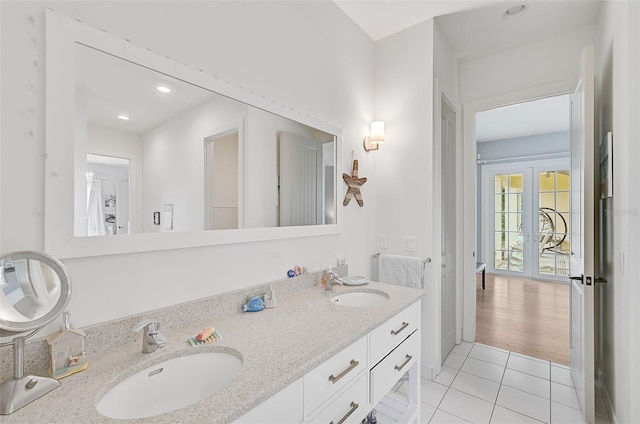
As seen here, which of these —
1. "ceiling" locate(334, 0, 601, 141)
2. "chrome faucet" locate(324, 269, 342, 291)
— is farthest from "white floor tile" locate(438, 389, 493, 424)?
"ceiling" locate(334, 0, 601, 141)

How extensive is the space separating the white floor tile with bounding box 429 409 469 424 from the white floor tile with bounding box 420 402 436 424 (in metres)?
0.02

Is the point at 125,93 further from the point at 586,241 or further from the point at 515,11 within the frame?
the point at 515,11

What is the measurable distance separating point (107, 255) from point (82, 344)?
0.28 m

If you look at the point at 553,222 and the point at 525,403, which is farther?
the point at 553,222

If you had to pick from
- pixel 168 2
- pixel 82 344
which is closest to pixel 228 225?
pixel 82 344

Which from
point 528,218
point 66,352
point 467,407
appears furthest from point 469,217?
point 528,218

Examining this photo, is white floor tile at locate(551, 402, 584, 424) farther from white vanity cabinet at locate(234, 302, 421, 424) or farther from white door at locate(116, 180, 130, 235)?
white door at locate(116, 180, 130, 235)

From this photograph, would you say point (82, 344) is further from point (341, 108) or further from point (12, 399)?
point (341, 108)

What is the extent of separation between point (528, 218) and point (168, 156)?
620cm

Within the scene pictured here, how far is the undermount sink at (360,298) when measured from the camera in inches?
69.3

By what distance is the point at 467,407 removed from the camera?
1906 mm

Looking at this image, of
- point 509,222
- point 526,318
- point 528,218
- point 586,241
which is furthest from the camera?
point 509,222

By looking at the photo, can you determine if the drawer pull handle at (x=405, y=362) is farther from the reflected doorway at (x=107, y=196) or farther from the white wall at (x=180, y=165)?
the reflected doorway at (x=107, y=196)

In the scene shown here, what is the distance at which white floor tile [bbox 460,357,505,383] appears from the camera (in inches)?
89.1
